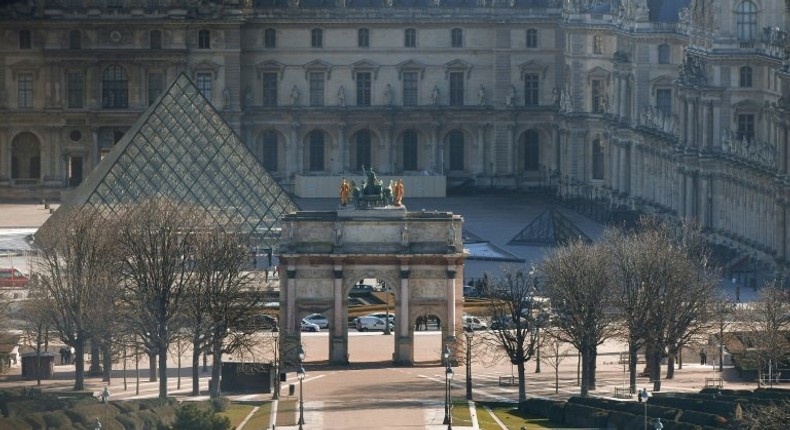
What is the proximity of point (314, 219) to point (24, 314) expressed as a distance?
10.7 m

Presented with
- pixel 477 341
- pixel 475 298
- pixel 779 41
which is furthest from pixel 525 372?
pixel 779 41

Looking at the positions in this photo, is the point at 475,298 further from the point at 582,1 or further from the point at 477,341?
the point at 582,1

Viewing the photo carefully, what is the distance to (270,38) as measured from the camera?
185750mm

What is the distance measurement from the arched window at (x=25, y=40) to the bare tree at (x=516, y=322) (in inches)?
2458

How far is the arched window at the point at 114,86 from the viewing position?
184 metres

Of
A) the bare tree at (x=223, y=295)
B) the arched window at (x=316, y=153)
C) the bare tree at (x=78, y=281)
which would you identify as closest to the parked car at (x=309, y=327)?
the bare tree at (x=78, y=281)

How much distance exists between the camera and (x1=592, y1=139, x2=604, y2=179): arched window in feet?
573

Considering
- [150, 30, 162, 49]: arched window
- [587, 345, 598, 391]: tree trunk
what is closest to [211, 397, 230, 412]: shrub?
[587, 345, 598, 391]: tree trunk

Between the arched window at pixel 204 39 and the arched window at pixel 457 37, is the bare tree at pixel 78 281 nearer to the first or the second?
the arched window at pixel 204 39

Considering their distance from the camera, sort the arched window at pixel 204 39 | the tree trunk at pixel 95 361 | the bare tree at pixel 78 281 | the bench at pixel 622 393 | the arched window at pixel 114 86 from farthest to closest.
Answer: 1. the arched window at pixel 204 39
2. the arched window at pixel 114 86
3. the tree trunk at pixel 95 361
4. the bare tree at pixel 78 281
5. the bench at pixel 622 393

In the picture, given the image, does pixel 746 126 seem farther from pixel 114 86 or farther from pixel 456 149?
pixel 114 86

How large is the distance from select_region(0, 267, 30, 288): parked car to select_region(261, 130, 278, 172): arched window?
42027 mm

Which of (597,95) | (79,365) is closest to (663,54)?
(597,95)

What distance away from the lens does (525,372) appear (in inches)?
4838
